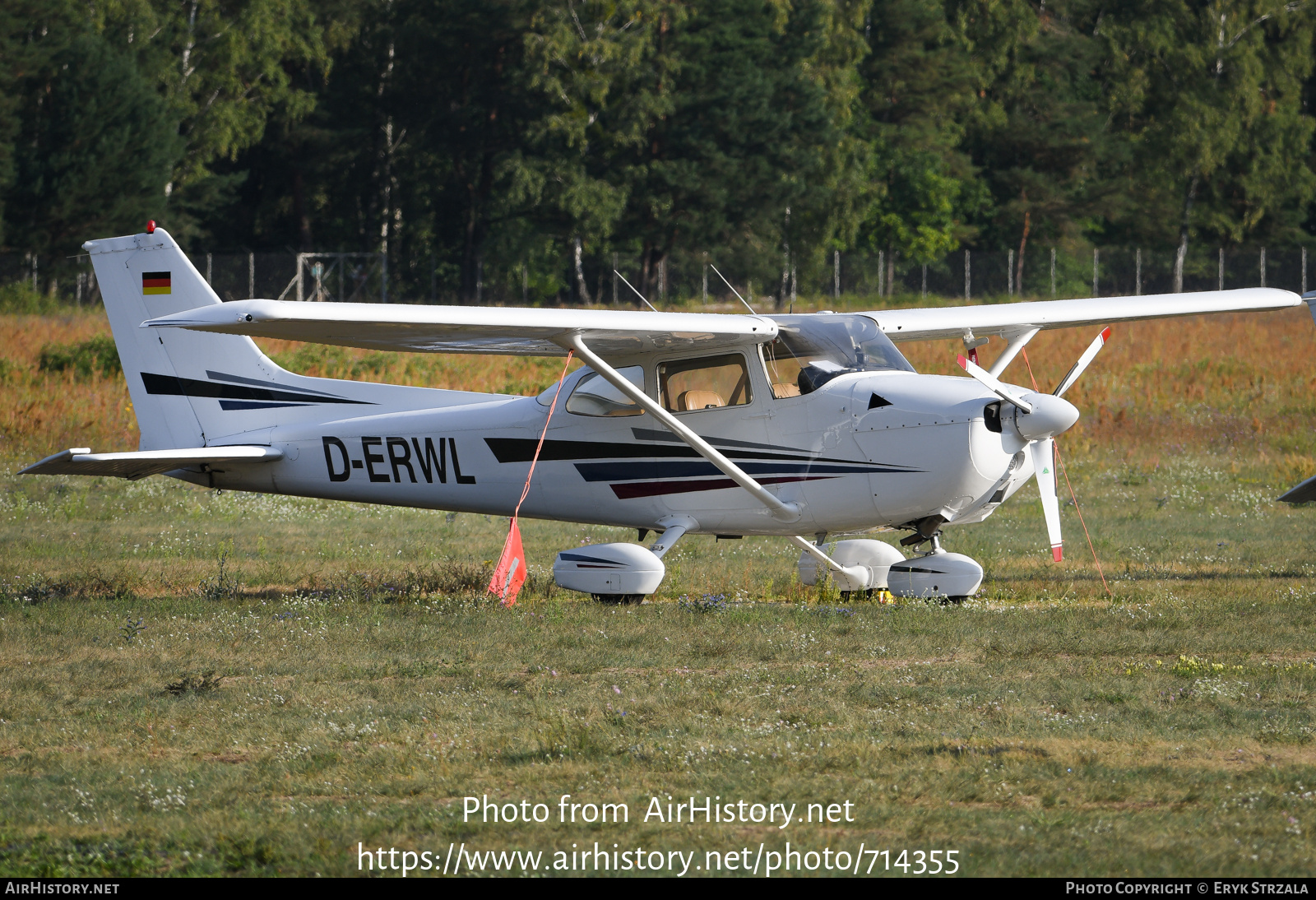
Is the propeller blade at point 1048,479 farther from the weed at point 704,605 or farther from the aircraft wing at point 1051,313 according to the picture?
the weed at point 704,605

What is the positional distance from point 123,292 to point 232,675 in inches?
196

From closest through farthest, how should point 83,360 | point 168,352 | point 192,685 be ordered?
point 192,685 → point 168,352 → point 83,360

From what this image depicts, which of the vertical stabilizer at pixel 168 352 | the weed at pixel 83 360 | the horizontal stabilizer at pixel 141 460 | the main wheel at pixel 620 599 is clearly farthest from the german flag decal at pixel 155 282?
the weed at pixel 83 360

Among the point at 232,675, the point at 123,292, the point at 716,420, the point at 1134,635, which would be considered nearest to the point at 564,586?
the point at 716,420

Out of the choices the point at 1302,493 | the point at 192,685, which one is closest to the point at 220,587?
the point at 192,685

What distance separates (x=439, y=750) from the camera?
19.1 ft

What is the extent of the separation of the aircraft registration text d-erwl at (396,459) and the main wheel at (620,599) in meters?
1.53

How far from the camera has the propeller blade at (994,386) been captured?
895cm

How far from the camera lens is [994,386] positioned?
9055 millimetres

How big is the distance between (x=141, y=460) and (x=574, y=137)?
37263mm

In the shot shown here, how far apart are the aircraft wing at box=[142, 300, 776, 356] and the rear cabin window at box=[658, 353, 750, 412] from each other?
14cm

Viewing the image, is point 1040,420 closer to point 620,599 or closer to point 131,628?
point 620,599

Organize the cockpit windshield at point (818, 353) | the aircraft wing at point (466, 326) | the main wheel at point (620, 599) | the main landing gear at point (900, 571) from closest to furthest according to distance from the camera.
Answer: the aircraft wing at point (466, 326)
the main landing gear at point (900, 571)
the cockpit windshield at point (818, 353)
the main wheel at point (620, 599)
